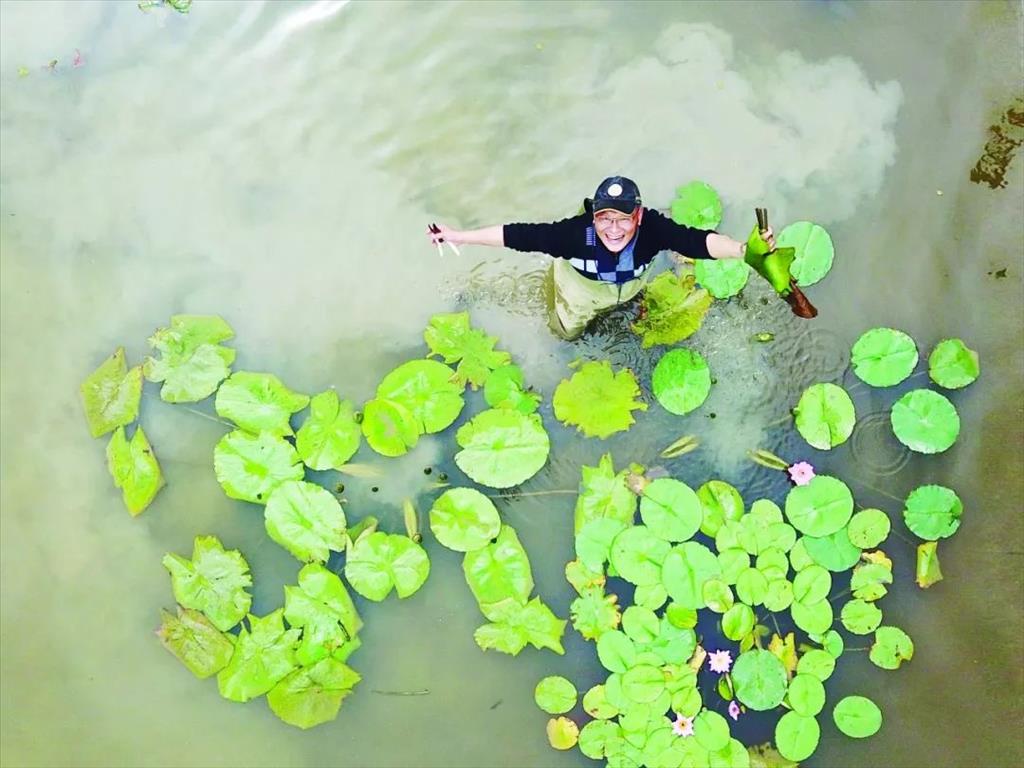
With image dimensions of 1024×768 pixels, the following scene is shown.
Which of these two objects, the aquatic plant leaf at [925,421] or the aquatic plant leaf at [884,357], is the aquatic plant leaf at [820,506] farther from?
the aquatic plant leaf at [884,357]

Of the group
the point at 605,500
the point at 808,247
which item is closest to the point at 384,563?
the point at 605,500

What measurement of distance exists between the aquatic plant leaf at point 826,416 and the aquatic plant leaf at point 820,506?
0.19m

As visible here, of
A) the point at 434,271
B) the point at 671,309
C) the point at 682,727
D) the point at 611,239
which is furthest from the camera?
the point at 434,271

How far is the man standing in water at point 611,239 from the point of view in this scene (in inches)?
115

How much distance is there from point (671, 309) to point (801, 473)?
3.28 ft

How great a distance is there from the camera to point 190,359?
397cm

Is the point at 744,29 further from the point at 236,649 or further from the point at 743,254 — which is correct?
the point at 236,649

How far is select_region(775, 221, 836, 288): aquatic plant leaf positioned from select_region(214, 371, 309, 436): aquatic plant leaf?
8.24ft

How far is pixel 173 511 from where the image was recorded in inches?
159

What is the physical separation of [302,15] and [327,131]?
619 mm

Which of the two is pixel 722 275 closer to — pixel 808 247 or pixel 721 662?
pixel 808 247

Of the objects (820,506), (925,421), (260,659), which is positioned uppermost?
(925,421)

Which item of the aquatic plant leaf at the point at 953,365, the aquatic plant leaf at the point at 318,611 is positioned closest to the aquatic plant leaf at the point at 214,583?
the aquatic plant leaf at the point at 318,611

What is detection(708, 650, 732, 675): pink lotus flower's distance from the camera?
3.80 meters
